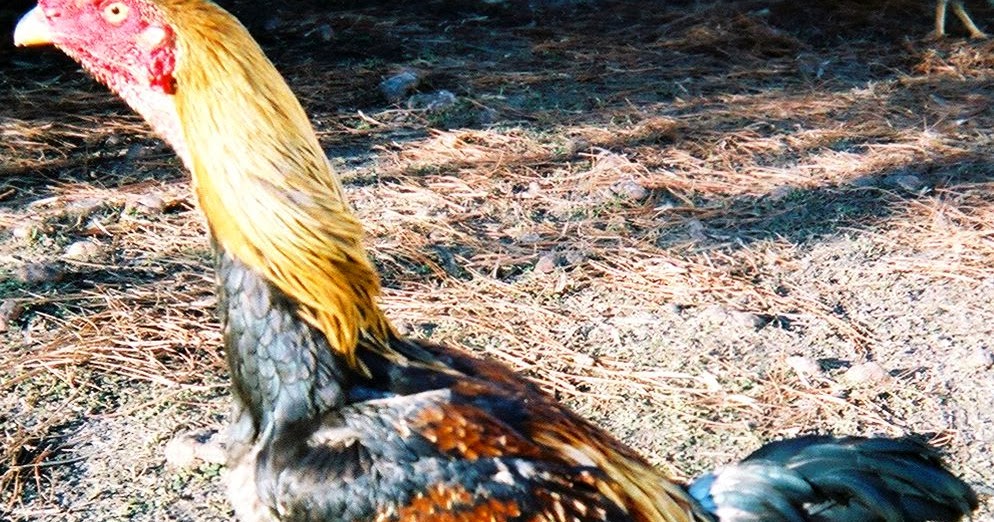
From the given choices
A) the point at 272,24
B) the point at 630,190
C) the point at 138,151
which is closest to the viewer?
the point at 630,190

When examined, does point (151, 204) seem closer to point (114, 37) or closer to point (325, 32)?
point (325, 32)

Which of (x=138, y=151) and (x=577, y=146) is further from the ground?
(x=138, y=151)

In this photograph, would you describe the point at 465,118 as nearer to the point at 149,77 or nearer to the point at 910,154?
the point at 910,154

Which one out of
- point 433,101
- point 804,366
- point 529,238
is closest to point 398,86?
point 433,101

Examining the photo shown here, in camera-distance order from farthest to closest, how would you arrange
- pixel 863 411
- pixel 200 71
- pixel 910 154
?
pixel 910 154 < pixel 863 411 < pixel 200 71

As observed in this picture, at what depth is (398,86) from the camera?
23.0 ft

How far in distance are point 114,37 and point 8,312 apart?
235 centimetres

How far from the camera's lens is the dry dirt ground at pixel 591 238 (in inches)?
165

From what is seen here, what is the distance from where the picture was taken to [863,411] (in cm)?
417

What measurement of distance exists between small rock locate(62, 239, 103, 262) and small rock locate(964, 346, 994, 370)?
143 inches

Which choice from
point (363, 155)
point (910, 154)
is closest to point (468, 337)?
point (363, 155)

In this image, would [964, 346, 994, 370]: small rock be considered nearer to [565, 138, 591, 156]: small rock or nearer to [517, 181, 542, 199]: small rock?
[517, 181, 542, 199]: small rock

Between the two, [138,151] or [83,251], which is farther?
[138,151]

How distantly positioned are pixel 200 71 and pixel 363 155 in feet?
11.9
